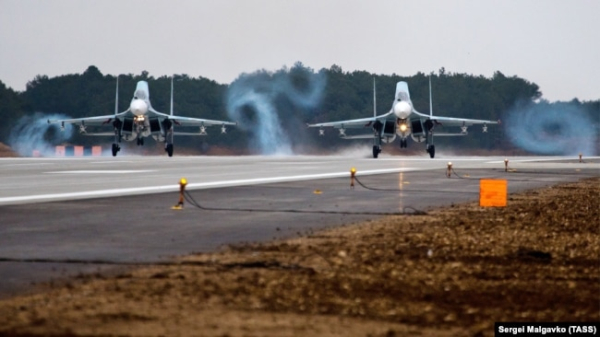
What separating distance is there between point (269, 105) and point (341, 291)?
122 meters

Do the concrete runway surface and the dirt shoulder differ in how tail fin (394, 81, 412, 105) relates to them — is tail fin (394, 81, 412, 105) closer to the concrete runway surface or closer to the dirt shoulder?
the concrete runway surface

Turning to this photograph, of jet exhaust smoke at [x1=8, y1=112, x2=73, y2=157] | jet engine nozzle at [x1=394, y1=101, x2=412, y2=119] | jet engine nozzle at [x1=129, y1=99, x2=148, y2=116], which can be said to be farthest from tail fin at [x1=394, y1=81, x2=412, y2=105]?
jet exhaust smoke at [x1=8, y1=112, x2=73, y2=157]

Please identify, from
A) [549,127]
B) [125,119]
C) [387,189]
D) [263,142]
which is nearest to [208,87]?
[263,142]

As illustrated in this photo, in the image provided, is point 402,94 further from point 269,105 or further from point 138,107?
point 269,105

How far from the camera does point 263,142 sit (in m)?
128

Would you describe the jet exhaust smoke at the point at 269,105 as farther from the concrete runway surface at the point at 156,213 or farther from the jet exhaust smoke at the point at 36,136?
the concrete runway surface at the point at 156,213

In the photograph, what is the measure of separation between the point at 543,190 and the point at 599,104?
460 feet

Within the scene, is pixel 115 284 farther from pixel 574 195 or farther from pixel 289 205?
pixel 574 195

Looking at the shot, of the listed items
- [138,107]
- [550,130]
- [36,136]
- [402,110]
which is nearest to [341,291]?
[138,107]

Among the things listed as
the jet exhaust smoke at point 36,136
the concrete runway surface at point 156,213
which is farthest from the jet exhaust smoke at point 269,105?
the concrete runway surface at point 156,213

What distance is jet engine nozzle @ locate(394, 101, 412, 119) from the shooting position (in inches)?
3278

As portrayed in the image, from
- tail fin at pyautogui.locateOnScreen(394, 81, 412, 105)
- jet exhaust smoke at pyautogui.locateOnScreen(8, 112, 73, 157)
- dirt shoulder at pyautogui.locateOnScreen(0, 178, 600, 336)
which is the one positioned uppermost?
tail fin at pyautogui.locateOnScreen(394, 81, 412, 105)

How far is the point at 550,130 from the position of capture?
139500 mm

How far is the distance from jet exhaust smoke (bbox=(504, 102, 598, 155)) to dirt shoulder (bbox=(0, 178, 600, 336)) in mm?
117758
